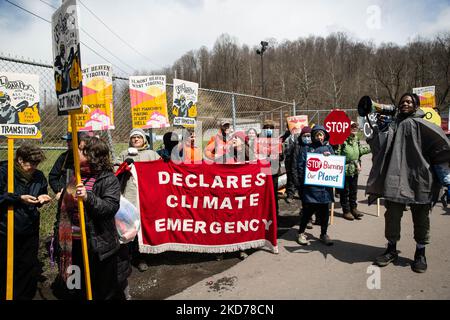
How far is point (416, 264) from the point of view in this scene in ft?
12.5

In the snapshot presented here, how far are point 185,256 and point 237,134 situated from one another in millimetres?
2167

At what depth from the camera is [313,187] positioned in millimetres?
5012

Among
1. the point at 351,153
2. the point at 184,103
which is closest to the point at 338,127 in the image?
the point at 351,153

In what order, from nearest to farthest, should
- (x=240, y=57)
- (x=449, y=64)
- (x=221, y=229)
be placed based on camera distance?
(x=221, y=229) → (x=449, y=64) → (x=240, y=57)

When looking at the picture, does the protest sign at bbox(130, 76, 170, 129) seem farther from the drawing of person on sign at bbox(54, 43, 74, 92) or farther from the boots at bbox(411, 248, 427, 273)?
the boots at bbox(411, 248, 427, 273)

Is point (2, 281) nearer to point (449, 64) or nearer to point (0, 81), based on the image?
point (0, 81)

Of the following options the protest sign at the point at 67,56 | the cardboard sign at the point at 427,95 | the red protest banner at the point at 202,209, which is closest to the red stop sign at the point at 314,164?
the red protest banner at the point at 202,209

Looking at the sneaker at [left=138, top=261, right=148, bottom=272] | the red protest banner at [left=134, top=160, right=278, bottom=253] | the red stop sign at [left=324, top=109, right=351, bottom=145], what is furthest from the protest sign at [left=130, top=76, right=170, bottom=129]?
the red stop sign at [left=324, top=109, right=351, bottom=145]

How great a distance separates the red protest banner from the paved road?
43 centimetres

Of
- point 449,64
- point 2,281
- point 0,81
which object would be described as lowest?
point 2,281

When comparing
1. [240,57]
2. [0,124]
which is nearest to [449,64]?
[240,57]

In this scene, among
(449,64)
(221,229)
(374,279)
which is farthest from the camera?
(449,64)

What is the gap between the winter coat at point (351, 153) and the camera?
20.7 feet

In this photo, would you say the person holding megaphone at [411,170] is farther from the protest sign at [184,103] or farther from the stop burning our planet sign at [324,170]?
the protest sign at [184,103]
